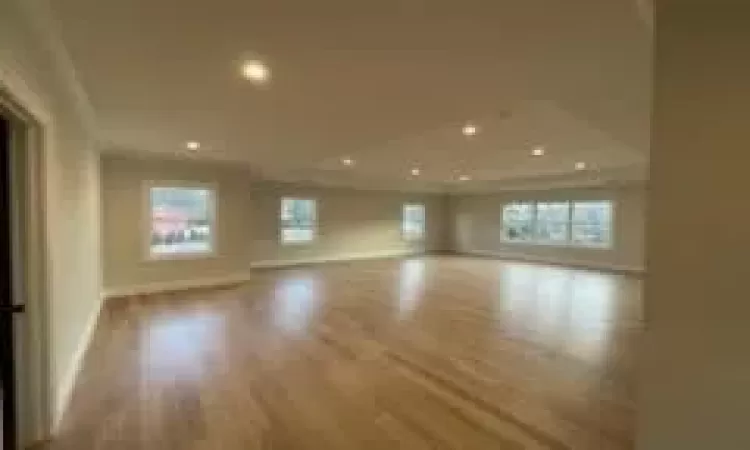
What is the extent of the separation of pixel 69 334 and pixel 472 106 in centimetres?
411

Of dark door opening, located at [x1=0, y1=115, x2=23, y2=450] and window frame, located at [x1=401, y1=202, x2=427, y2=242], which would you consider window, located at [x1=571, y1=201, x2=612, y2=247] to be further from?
dark door opening, located at [x1=0, y1=115, x2=23, y2=450]

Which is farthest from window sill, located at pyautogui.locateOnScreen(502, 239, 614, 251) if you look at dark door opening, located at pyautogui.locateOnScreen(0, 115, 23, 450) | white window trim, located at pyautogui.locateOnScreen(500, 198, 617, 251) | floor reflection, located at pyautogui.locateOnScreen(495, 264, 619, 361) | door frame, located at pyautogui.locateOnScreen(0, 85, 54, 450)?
dark door opening, located at pyautogui.locateOnScreen(0, 115, 23, 450)

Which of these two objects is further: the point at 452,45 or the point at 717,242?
the point at 452,45

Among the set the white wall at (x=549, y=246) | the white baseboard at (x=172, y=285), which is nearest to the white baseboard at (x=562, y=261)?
the white wall at (x=549, y=246)

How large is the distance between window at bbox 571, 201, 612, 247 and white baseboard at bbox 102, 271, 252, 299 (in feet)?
28.8

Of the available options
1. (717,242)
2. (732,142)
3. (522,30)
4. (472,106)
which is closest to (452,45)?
(522,30)

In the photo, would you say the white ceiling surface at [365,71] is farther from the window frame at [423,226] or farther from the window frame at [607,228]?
the window frame at [423,226]

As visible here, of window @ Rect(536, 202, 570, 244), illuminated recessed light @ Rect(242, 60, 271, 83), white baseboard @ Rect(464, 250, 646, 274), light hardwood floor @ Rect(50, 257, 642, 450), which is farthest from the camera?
window @ Rect(536, 202, 570, 244)

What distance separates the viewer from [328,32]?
7.64 ft

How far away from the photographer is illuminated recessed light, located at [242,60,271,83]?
283 centimetres

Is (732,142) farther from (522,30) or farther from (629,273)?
(629,273)

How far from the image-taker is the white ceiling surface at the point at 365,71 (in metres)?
2.10

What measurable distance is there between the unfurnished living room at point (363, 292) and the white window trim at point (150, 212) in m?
0.07

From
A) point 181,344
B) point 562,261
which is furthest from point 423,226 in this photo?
point 181,344
